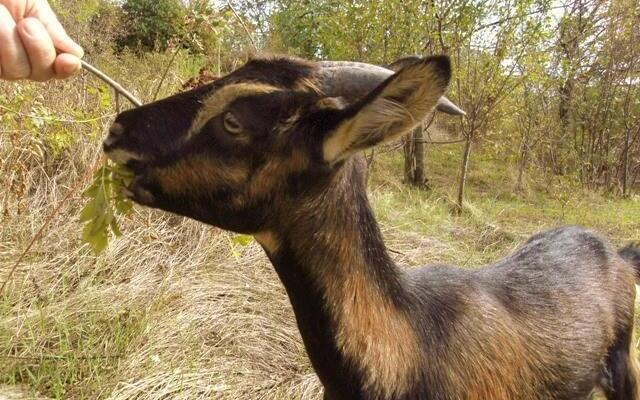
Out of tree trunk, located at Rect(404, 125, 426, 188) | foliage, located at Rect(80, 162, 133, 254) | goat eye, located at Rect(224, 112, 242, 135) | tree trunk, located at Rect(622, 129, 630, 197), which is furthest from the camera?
tree trunk, located at Rect(622, 129, 630, 197)

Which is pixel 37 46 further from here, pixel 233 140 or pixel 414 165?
pixel 414 165

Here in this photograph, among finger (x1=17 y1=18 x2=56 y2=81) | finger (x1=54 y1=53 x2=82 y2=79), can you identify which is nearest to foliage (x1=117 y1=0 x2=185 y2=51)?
finger (x1=54 y1=53 x2=82 y2=79)

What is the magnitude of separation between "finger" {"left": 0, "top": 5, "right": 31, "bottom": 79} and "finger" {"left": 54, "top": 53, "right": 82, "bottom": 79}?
12 centimetres

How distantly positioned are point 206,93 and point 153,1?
710 inches

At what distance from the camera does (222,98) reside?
2305mm

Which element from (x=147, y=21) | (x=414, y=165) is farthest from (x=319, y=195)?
(x=147, y=21)

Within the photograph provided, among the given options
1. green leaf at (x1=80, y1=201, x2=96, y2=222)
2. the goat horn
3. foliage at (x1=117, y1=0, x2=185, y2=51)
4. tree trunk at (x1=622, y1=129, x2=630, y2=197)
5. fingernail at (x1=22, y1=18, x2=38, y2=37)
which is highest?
foliage at (x1=117, y1=0, x2=185, y2=51)

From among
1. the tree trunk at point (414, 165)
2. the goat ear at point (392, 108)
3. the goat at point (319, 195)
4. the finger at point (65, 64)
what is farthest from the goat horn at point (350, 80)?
the tree trunk at point (414, 165)

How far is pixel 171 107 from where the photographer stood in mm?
2355

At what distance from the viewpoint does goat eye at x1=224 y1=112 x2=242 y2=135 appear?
228cm

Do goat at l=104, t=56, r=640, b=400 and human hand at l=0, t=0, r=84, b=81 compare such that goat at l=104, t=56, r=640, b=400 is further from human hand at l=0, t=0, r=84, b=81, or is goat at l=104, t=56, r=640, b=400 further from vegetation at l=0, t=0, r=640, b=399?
vegetation at l=0, t=0, r=640, b=399

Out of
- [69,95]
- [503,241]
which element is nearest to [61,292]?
[69,95]

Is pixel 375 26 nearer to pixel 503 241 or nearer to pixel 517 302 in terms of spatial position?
pixel 503 241

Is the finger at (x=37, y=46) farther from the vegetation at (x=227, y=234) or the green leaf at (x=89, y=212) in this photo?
the vegetation at (x=227, y=234)
